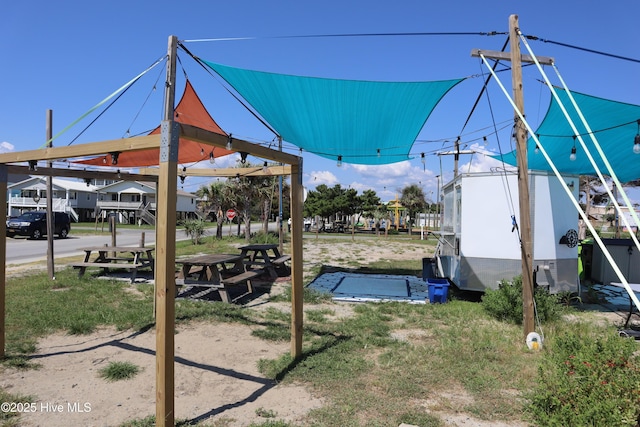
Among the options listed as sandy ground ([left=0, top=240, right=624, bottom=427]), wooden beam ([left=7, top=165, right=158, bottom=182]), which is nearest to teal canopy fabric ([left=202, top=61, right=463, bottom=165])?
wooden beam ([left=7, top=165, right=158, bottom=182])

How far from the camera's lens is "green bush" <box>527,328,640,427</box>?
2414 mm

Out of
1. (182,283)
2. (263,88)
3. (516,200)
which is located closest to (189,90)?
(263,88)

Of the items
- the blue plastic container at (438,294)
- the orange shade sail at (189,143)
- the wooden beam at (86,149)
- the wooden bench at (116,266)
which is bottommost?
the blue plastic container at (438,294)

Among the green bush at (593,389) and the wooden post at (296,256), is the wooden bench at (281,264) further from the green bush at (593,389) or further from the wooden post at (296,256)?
the green bush at (593,389)

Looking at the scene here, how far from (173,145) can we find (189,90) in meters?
6.44

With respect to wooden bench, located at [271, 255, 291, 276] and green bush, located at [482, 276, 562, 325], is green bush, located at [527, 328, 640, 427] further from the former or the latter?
wooden bench, located at [271, 255, 291, 276]

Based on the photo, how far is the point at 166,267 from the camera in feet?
10.2

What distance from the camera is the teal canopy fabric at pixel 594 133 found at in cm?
729

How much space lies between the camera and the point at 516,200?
770 centimetres

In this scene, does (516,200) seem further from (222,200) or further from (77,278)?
(222,200)

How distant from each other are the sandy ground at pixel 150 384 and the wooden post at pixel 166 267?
415 mm

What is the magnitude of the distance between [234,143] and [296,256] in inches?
63.9

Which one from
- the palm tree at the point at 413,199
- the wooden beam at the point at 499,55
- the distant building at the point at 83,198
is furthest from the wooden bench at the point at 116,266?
the palm tree at the point at 413,199

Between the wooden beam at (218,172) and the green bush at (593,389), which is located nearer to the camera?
the green bush at (593,389)
